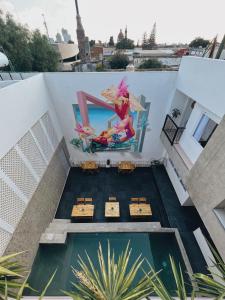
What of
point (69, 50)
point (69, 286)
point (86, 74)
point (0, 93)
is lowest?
point (69, 286)

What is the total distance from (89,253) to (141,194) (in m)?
5.44

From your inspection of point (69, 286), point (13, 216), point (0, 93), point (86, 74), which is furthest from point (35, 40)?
Answer: point (69, 286)

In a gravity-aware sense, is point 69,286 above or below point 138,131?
below

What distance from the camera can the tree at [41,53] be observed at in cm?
1658

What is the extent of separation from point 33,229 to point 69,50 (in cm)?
4031

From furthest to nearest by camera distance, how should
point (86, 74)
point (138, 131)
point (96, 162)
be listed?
point (96, 162)
point (138, 131)
point (86, 74)

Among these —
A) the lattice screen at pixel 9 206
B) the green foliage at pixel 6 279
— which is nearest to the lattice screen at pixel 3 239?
the lattice screen at pixel 9 206

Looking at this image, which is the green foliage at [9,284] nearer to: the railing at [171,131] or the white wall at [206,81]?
the white wall at [206,81]

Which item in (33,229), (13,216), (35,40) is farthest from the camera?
(35,40)

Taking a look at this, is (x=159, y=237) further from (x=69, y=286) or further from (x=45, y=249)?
(x=45, y=249)

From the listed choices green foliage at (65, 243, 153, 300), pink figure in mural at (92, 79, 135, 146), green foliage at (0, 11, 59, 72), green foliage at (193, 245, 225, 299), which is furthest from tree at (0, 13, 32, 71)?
green foliage at (193, 245, 225, 299)

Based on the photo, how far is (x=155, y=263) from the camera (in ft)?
27.5

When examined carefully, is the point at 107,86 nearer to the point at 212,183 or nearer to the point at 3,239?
the point at 212,183

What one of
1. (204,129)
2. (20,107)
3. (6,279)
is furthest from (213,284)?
(20,107)
